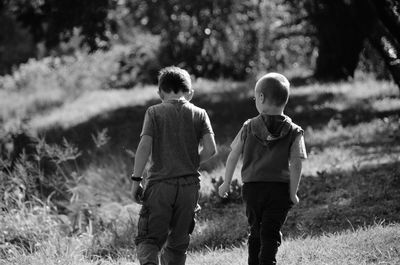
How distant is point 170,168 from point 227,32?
12.5m

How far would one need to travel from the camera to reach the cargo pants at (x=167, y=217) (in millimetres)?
4801

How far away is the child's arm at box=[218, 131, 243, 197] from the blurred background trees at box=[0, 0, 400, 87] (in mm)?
2895

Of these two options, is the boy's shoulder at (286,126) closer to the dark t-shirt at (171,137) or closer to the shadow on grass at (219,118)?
the dark t-shirt at (171,137)

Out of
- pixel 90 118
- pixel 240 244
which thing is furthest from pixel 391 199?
pixel 90 118

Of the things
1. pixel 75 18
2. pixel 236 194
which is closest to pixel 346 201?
pixel 236 194

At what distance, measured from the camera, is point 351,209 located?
685 cm

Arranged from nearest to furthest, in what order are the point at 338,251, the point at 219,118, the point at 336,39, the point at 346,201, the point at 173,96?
the point at 173,96 < the point at 338,251 < the point at 346,201 < the point at 219,118 < the point at 336,39

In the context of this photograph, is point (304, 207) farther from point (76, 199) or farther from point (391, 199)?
point (76, 199)

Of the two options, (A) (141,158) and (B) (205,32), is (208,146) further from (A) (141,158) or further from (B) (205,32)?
(B) (205,32)

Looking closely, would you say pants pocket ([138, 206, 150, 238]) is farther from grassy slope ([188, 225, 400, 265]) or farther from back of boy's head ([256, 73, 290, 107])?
back of boy's head ([256, 73, 290, 107])

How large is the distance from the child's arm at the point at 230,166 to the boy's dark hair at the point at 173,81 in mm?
563

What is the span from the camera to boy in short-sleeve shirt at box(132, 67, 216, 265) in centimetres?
480

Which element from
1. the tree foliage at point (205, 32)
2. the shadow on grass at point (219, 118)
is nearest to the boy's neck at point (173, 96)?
the shadow on grass at point (219, 118)

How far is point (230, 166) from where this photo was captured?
15.6 feet
